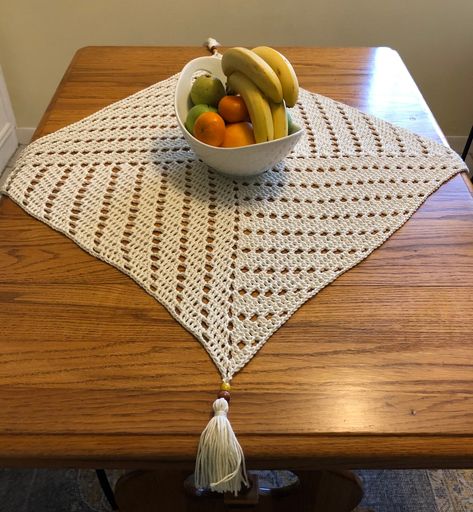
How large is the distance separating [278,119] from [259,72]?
7cm

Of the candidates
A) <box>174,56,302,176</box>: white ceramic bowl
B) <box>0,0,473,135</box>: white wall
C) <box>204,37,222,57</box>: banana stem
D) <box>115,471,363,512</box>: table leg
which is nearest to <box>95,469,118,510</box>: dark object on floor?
<box>115,471,363,512</box>: table leg

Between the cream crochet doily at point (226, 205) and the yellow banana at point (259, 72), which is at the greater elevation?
the yellow banana at point (259, 72)

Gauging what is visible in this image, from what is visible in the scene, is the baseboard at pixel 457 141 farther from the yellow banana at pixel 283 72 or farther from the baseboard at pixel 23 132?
the baseboard at pixel 23 132

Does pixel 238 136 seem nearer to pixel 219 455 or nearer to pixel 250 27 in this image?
pixel 219 455

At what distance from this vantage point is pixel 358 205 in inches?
32.1

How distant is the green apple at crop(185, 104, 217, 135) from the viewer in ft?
2.65

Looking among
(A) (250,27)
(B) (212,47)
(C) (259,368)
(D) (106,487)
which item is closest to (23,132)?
(A) (250,27)

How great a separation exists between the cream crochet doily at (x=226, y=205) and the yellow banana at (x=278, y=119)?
0.30ft

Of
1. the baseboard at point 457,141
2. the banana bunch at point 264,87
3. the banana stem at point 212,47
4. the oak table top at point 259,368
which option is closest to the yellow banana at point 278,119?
the banana bunch at point 264,87

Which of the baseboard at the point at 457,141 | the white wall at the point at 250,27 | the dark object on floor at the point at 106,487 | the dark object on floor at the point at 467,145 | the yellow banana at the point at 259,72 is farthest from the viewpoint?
the baseboard at the point at 457,141

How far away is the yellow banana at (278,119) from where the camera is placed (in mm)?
791

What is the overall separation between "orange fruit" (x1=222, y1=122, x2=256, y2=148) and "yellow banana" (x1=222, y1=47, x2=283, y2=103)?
0.06 m

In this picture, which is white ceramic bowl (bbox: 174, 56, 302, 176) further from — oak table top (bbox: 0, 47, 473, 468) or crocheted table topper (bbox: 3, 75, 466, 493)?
oak table top (bbox: 0, 47, 473, 468)

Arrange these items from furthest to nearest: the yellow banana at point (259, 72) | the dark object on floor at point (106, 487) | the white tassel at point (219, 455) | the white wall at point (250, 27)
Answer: the white wall at point (250, 27), the dark object on floor at point (106, 487), the yellow banana at point (259, 72), the white tassel at point (219, 455)
